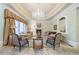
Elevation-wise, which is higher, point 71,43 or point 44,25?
point 44,25

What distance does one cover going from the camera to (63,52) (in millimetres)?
2711

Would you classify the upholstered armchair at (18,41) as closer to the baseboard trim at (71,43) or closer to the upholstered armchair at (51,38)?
the upholstered armchair at (51,38)

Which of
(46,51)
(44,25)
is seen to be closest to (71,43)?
(46,51)

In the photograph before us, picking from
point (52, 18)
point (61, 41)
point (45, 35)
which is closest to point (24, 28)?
point (45, 35)

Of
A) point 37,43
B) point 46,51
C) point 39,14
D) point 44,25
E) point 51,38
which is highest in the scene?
point 39,14

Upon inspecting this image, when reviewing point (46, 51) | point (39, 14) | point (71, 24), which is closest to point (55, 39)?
point (46, 51)

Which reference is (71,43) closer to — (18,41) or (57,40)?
(57,40)

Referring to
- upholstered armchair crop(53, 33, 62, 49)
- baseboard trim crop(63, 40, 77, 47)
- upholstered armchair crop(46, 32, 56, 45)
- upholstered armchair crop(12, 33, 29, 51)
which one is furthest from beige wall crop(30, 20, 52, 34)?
baseboard trim crop(63, 40, 77, 47)

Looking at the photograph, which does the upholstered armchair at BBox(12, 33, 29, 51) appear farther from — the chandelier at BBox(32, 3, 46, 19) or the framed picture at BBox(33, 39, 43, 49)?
the chandelier at BBox(32, 3, 46, 19)

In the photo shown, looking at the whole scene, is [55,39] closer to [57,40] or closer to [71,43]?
[57,40]

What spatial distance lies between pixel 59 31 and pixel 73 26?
1.09ft

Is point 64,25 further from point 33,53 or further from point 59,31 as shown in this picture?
point 33,53

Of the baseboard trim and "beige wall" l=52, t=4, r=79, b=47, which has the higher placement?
"beige wall" l=52, t=4, r=79, b=47

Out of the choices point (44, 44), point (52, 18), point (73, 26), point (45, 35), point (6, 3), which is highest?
point (6, 3)
